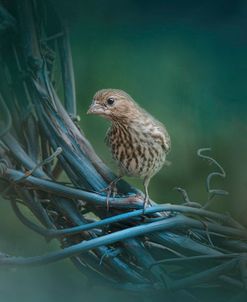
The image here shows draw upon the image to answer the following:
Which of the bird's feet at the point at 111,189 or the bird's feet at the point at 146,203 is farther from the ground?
the bird's feet at the point at 111,189

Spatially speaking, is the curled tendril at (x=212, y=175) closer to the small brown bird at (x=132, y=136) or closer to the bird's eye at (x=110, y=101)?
the small brown bird at (x=132, y=136)

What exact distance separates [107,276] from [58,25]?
0.56 metres

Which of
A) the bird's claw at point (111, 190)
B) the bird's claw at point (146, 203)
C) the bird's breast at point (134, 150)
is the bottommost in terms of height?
the bird's claw at point (146, 203)

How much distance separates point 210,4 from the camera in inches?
42.4

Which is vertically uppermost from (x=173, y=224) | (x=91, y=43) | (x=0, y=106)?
(x=91, y=43)

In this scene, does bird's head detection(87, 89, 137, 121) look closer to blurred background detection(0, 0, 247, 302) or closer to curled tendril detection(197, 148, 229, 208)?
blurred background detection(0, 0, 247, 302)

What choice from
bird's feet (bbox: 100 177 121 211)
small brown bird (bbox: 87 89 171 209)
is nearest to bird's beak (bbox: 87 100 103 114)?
small brown bird (bbox: 87 89 171 209)

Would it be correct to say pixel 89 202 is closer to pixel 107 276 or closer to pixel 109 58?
pixel 107 276

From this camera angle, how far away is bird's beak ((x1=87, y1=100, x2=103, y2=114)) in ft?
3.59

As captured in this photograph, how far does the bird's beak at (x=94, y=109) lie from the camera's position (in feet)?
3.59

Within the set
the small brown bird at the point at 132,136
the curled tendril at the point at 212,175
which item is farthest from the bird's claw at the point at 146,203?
the curled tendril at the point at 212,175

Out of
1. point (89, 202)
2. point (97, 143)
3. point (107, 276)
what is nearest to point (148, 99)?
point (97, 143)

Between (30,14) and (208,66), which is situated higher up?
(30,14)

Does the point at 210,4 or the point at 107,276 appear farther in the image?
the point at 107,276
